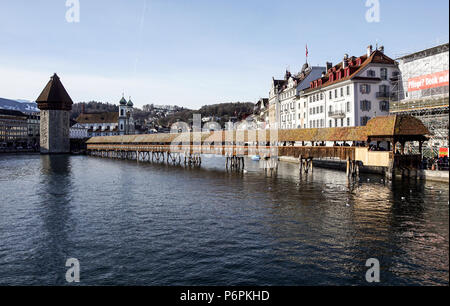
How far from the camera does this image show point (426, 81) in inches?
1619

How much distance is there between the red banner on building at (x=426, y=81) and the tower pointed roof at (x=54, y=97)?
116 m

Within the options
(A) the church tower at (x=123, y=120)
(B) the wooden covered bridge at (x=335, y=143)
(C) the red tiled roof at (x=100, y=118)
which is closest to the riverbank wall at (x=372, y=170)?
(B) the wooden covered bridge at (x=335, y=143)

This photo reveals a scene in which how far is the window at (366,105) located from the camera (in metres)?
56.6

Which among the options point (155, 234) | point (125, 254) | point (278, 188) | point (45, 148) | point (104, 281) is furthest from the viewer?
point (45, 148)

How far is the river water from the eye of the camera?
13.5 m

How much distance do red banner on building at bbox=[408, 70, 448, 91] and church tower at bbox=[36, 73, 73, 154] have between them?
380 feet

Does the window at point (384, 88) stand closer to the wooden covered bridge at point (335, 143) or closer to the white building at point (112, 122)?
the wooden covered bridge at point (335, 143)

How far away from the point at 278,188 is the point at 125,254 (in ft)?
71.3

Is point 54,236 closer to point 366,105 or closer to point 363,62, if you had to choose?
point 366,105

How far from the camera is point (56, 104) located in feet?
405

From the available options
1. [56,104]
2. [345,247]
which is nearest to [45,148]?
[56,104]

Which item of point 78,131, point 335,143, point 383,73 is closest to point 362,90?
point 383,73

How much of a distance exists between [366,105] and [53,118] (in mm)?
108342
